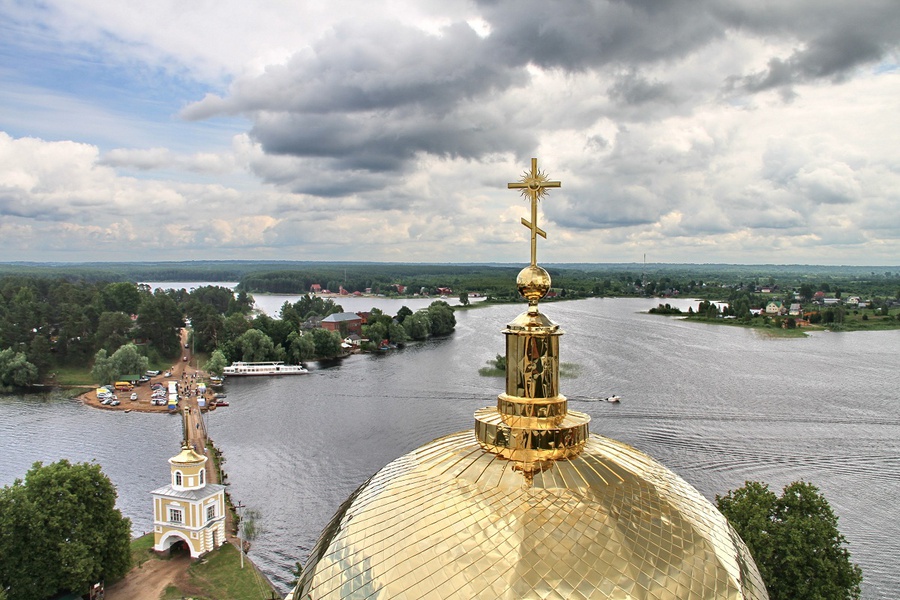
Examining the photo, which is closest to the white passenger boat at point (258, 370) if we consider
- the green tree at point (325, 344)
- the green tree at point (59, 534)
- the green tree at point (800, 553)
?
the green tree at point (325, 344)

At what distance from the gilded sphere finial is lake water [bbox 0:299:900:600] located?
13661 mm

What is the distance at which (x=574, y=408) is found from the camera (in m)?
28.8

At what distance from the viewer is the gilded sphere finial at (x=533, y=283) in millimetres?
4000

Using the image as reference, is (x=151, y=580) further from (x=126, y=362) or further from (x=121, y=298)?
(x=121, y=298)

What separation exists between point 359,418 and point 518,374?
86.6 feet

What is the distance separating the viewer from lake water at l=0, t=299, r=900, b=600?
758 inches

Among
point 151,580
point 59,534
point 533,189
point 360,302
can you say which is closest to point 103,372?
point 151,580

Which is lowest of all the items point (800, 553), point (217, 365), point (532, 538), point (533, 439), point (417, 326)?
point (217, 365)

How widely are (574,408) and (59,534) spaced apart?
21103mm

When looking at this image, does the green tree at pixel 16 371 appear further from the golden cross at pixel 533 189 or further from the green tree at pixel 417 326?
the golden cross at pixel 533 189

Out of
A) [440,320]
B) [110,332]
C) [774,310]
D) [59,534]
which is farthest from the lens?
[774,310]

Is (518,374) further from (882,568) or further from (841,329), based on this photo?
(841,329)

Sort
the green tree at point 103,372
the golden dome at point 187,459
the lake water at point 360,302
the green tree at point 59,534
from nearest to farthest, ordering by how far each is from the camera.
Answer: the green tree at point 59,534, the golden dome at point 187,459, the green tree at point 103,372, the lake water at point 360,302

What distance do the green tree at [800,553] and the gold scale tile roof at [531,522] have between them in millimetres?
7842
